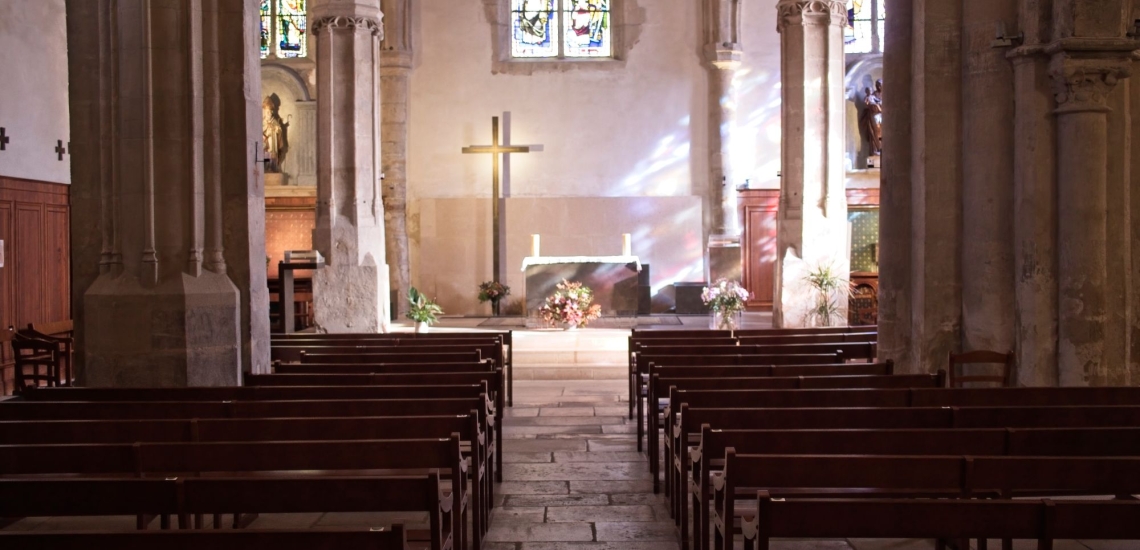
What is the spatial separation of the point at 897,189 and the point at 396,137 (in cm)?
1116

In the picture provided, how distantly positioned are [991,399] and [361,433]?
3.20 m

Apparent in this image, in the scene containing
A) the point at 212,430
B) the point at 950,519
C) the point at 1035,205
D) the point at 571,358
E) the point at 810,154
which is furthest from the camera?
the point at 810,154

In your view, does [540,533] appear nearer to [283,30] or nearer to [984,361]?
[984,361]

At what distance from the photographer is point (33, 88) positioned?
36.2ft

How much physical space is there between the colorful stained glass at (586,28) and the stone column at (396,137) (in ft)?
9.71

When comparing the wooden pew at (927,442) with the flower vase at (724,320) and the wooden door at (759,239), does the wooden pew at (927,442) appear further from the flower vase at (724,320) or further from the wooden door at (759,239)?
the wooden door at (759,239)

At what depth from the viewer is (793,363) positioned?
23.5ft

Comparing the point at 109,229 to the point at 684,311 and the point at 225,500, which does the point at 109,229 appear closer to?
→ the point at 225,500

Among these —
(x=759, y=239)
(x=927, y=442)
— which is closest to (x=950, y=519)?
A: (x=927, y=442)

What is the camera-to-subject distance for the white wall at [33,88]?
415 inches

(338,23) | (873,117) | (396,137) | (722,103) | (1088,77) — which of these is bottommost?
(1088,77)

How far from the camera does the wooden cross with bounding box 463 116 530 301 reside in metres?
17.5

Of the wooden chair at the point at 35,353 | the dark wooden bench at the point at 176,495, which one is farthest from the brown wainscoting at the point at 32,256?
the dark wooden bench at the point at 176,495

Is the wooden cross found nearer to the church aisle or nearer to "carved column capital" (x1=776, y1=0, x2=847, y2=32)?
"carved column capital" (x1=776, y1=0, x2=847, y2=32)
